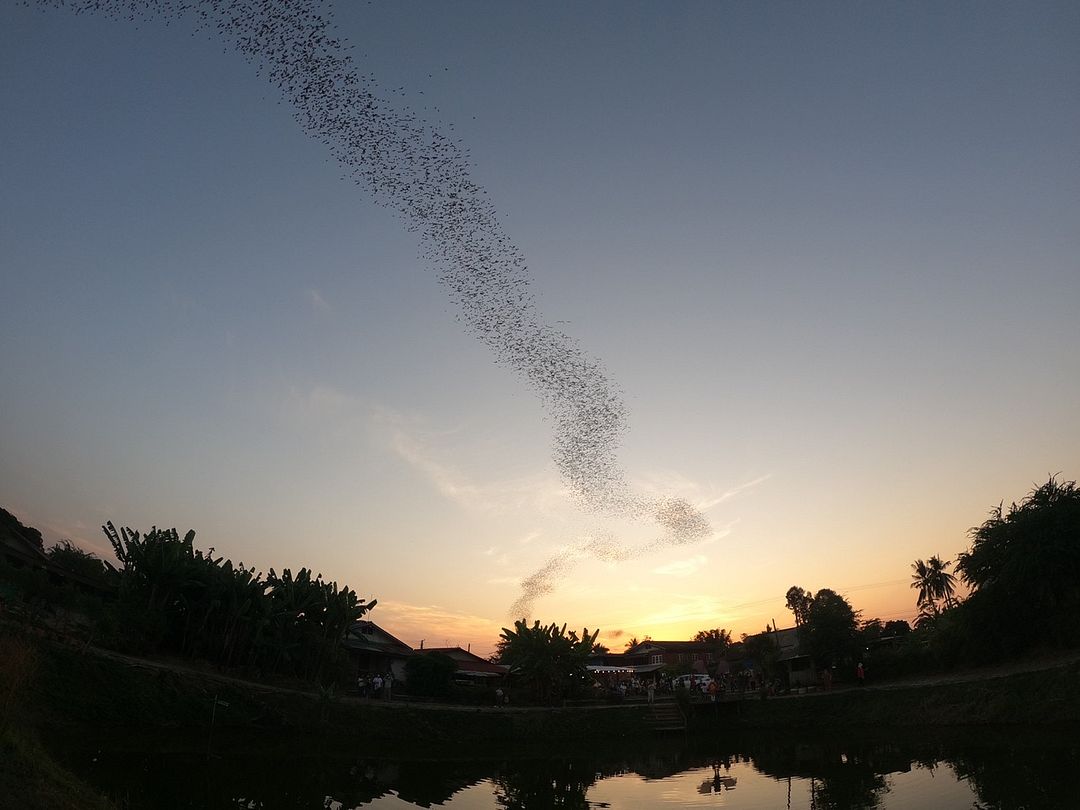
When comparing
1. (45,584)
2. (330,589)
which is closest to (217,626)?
(330,589)

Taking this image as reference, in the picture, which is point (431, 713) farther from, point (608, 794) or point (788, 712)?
point (788, 712)

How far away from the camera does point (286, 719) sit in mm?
26828

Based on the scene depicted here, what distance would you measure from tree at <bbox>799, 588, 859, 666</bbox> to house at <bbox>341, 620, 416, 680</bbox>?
1090 inches

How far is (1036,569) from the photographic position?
3048 cm

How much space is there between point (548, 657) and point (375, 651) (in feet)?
52.0

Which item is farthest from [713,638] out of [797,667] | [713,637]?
[797,667]

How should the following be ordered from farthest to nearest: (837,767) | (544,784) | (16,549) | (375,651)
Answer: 1. (375,651)
2. (16,549)
3. (837,767)
4. (544,784)

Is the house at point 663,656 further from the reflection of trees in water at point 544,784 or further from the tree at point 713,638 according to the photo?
the reflection of trees in water at point 544,784

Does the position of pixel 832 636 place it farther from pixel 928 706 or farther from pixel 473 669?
pixel 473 669

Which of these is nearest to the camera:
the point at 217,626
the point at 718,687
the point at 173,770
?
the point at 173,770

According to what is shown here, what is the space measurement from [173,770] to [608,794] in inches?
453

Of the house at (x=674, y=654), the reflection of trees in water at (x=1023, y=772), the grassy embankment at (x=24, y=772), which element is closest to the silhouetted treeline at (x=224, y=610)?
the grassy embankment at (x=24, y=772)

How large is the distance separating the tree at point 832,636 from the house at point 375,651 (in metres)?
27.7

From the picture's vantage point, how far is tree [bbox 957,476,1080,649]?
30078 millimetres
